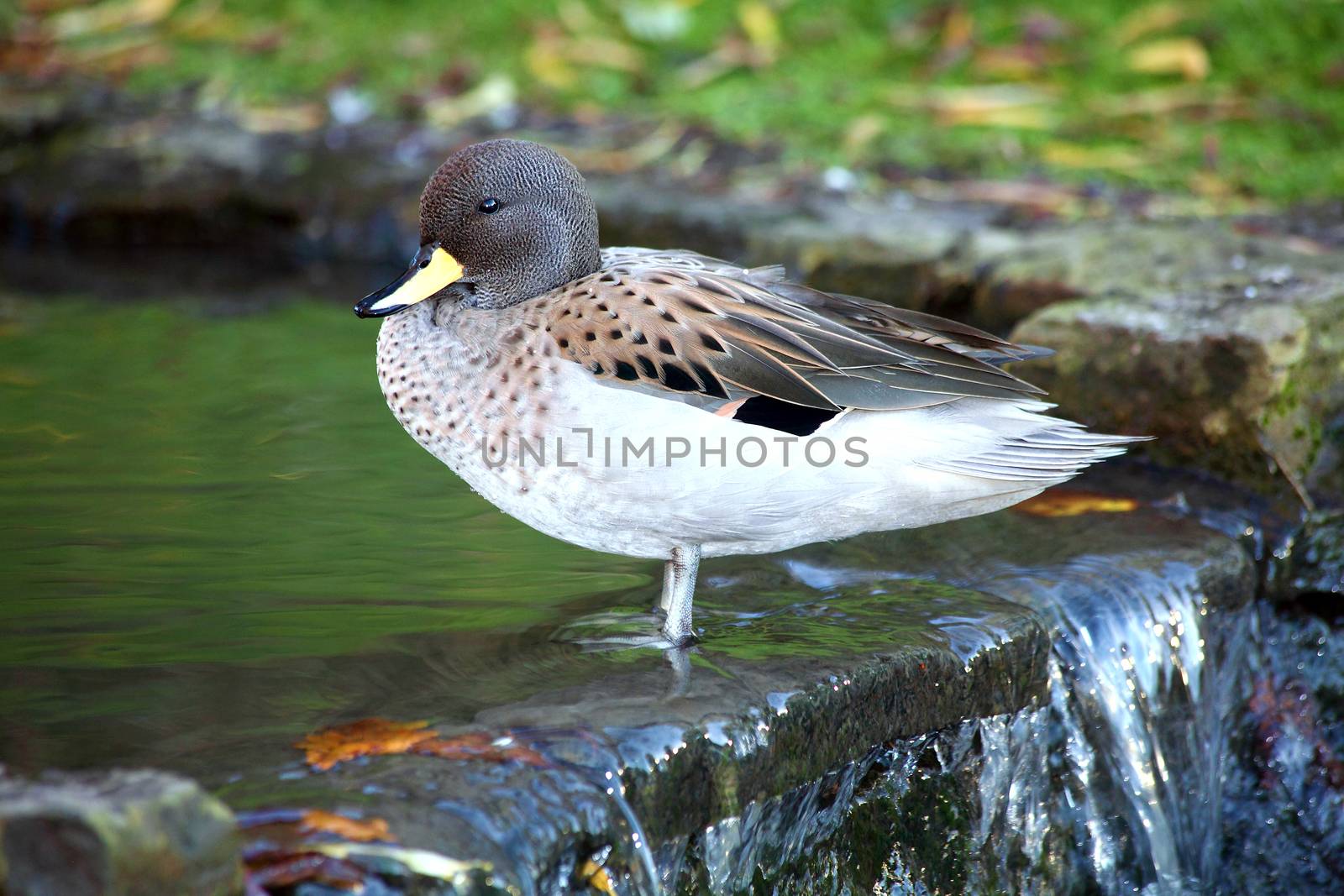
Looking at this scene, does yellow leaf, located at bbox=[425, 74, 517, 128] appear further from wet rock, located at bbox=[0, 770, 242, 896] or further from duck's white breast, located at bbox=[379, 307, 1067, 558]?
wet rock, located at bbox=[0, 770, 242, 896]

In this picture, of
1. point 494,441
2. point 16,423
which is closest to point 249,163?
point 16,423

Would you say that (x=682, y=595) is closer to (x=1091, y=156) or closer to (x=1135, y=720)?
(x=1135, y=720)

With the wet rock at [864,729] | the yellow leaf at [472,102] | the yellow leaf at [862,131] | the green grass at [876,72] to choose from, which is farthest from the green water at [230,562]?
the green grass at [876,72]

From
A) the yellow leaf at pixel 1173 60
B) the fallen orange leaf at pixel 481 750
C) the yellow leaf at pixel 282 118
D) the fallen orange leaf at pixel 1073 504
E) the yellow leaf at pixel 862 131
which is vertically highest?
the yellow leaf at pixel 1173 60

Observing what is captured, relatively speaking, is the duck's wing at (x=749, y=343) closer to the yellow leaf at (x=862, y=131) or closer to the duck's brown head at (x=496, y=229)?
the duck's brown head at (x=496, y=229)

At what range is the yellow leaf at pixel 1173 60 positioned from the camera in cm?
643

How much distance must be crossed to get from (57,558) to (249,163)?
3.30 meters

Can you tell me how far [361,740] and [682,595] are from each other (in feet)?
2.29

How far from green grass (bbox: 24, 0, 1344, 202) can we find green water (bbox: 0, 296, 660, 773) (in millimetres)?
2367

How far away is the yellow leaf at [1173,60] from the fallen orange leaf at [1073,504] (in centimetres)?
348

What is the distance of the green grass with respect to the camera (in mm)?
5805

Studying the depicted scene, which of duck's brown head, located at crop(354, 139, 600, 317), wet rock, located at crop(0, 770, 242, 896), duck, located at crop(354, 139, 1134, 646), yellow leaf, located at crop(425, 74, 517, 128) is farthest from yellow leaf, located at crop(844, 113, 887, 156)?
wet rock, located at crop(0, 770, 242, 896)

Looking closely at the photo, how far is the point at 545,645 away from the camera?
2.80 metres

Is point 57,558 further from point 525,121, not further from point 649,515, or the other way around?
point 525,121
